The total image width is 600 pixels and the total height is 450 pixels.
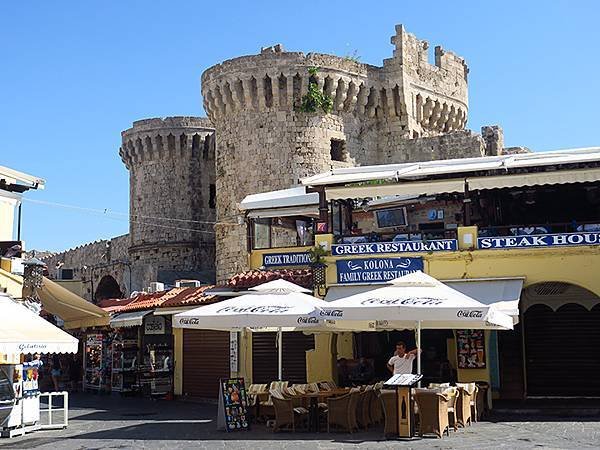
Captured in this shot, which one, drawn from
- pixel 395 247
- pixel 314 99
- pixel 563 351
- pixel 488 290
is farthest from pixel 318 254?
pixel 314 99

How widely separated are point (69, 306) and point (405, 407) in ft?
27.8

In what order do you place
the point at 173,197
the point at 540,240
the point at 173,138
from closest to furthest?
the point at 540,240
the point at 173,197
the point at 173,138

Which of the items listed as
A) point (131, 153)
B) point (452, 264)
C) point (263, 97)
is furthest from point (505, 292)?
point (131, 153)

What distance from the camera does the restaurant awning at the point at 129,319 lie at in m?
20.8

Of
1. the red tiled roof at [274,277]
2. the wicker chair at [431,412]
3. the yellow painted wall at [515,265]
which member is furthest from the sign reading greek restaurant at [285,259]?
the wicker chair at [431,412]

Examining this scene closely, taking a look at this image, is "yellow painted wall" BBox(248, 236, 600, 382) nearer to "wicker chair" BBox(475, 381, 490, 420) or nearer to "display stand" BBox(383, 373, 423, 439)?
"wicker chair" BBox(475, 381, 490, 420)

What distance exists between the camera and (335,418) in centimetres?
1280

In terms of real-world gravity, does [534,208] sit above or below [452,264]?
above

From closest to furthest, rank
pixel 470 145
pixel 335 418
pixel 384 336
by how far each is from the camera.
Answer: pixel 335 418 < pixel 384 336 < pixel 470 145

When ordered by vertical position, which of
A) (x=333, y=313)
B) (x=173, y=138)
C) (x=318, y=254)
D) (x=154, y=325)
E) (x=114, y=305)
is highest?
(x=173, y=138)

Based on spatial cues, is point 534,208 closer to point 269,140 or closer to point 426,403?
point 426,403

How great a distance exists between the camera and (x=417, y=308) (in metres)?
12.0

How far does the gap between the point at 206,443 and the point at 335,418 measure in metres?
2.08

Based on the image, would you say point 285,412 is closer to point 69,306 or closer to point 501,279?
point 501,279
